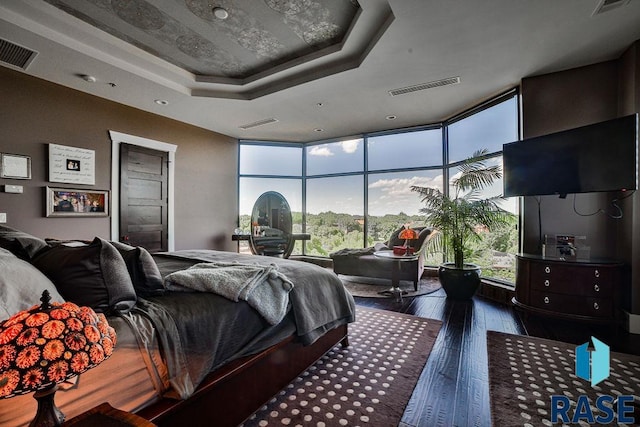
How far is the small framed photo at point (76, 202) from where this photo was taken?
3.58 m

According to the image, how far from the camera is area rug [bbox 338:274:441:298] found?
13.5ft

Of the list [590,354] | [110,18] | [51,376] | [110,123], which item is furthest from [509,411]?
[110,123]

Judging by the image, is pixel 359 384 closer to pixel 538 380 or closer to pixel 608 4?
pixel 538 380

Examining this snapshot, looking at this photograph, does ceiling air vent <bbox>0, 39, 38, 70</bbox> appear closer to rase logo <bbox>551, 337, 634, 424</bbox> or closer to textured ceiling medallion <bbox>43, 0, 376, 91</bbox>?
textured ceiling medallion <bbox>43, 0, 376, 91</bbox>

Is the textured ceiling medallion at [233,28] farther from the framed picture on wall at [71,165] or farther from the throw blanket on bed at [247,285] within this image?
the throw blanket on bed at [247,285]

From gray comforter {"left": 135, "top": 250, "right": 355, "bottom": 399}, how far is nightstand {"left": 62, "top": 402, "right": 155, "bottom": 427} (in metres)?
0.38

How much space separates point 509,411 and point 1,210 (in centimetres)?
513

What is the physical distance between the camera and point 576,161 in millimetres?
2889

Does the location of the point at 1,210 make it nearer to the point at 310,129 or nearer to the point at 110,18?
the point at 110,18

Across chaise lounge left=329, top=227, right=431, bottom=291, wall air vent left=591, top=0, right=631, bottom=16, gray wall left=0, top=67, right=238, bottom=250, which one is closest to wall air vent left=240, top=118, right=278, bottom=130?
gray wall left=0, top=67, right=238, bottom=250

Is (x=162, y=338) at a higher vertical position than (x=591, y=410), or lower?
higher

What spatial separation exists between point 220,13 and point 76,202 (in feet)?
10.3

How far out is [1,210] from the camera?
3.24 metres

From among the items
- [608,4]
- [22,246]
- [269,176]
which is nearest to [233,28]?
[22,246]
